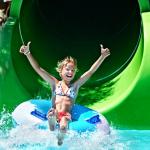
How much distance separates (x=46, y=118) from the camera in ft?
21.9

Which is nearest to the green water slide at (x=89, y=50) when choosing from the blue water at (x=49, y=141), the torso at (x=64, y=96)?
the blue water at (x=49, y=141)

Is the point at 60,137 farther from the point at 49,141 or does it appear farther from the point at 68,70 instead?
the point at 68,70

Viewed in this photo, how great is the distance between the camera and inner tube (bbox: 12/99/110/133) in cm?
637

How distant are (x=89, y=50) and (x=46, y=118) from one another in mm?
3327

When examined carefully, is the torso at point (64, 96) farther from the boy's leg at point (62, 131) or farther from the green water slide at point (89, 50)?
the green water slide at point (89, 50)

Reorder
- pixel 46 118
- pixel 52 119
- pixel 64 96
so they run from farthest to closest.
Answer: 1. pixel 46 118
2. pixel 64 96
3. pixel 52 119

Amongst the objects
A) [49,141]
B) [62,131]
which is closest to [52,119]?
[62,131]

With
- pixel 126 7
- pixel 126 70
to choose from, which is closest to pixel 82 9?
pixel 126 7

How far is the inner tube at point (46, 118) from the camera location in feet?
20.9

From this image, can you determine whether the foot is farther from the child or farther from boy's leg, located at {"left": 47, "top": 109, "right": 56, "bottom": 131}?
the child

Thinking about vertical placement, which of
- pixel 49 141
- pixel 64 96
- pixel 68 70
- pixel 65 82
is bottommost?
pixel 49 141

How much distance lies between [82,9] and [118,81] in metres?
2.54

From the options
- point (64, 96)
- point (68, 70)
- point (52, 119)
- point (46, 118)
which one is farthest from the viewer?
point (46, 118)

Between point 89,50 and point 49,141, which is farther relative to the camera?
point 89,50
